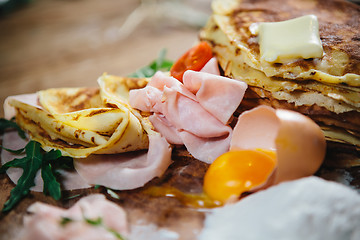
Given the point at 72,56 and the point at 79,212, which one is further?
the point at 72,56

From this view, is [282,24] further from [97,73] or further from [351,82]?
[97,73]

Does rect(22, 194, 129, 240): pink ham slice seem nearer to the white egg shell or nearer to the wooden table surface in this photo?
the white egg shell

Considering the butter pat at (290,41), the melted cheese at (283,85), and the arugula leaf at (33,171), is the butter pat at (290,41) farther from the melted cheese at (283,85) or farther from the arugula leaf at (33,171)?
the arugula leaf at (33,171)

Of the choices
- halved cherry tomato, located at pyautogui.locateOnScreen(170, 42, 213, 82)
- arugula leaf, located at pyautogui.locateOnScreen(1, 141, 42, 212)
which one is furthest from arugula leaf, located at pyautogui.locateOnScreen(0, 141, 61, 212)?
halved cherry tomato, located at pyautogui.locateOnScreen(170, 42, 213, 82)

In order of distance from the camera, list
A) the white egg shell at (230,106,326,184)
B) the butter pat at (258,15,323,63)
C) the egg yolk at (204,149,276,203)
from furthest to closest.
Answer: the butter pat at (258,15,323,63)
the egg yolk at (204,149,276,203)
the white egg shell at (230,106,326,184)

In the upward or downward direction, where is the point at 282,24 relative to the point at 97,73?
upward

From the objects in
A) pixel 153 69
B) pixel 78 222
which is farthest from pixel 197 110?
pixel 153 69

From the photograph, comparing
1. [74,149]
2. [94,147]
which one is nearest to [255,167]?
[94,147]
